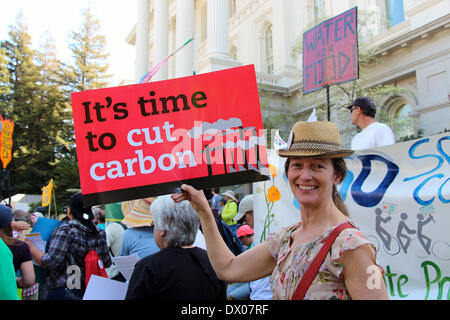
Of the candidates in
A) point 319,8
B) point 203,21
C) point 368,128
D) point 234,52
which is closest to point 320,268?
point 368,128

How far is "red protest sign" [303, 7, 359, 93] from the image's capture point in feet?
21.8

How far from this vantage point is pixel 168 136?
2.12 m

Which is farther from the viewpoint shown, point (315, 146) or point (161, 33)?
point (161, 33)

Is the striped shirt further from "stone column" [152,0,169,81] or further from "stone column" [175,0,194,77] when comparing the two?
"stone column" [152,0,169,81]

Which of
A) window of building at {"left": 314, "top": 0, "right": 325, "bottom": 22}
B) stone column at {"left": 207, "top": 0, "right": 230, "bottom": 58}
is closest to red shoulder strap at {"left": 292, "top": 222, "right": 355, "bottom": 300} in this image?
stone column at {"left": 207, "top": 0, "right": 230, "bottom": 58}

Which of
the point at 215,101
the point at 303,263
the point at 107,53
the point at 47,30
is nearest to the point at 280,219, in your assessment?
the point at 215,101

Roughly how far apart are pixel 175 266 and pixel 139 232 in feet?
4.67

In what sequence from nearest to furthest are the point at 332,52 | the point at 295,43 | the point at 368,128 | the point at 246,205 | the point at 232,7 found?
1. the point at 368,128
2. the point at 246,205
3. the point at 332,52
4. the point at 295,43
5. the point at 232,7

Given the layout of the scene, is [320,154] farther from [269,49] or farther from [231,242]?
[269,49]

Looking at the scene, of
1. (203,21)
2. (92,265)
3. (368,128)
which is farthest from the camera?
(203,21)

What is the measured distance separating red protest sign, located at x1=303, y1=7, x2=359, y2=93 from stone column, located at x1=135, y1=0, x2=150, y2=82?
23.8m

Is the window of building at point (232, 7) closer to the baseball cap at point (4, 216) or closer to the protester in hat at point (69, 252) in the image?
the protester in hat at point (69, 252)
